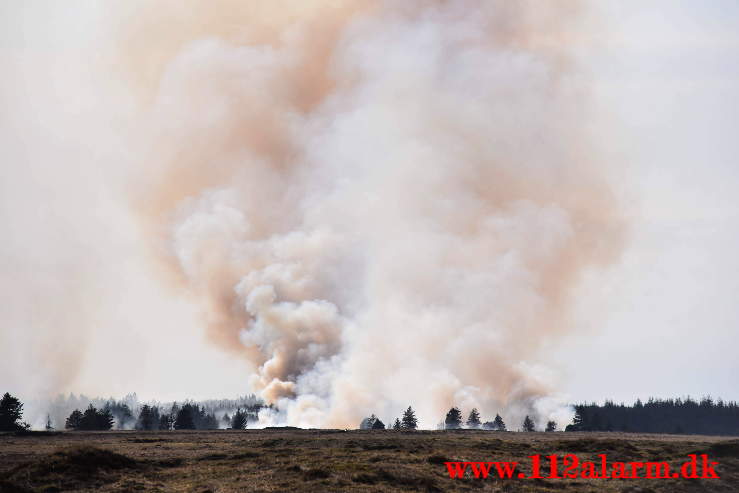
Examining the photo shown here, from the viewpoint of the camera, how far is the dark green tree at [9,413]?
105m

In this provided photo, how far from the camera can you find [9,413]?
105875mm

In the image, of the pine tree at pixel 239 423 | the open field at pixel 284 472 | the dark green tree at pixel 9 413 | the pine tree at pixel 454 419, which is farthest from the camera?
the pine tree at pixel 454 419

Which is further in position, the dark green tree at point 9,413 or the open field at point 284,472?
the dark green tree at point 9,413

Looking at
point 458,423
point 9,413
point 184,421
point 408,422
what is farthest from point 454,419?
point 9,413

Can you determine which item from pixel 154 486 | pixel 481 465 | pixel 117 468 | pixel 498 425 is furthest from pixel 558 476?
pixel 498 425

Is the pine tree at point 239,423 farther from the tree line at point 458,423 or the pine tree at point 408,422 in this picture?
the pine tree at point 408,422

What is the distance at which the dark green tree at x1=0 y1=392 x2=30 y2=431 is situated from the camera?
105 m

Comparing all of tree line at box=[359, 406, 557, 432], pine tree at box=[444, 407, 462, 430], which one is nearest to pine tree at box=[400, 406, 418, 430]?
tree line at box=[359, 406, 557, 432]

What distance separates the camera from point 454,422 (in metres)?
146

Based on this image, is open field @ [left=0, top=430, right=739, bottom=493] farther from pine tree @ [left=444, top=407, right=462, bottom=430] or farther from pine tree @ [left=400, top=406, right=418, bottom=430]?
pine tree @ [left=444, top=407, right=462, bottom=430]

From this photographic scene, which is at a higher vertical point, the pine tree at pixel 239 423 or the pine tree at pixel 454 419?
the pine tree at pixel 454 419

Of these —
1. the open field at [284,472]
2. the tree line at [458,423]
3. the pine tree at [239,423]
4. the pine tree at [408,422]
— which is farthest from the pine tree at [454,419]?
the open field at [284,472]

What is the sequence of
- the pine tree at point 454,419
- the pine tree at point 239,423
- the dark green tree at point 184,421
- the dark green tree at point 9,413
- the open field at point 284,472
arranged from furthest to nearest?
the pine tree at point 454,419, the pine tree at point 239,423, the dark green tree at point 184,421, the dark green tree at point 9,413, the open field at point 284,472

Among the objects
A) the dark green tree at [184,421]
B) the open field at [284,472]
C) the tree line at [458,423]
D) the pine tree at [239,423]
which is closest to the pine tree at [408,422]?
the tree line at [458,423]
